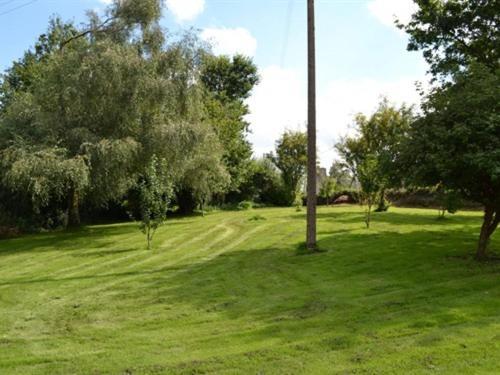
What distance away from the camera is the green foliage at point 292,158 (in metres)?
36.5

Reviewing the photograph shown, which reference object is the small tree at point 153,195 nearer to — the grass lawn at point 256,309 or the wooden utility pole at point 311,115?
the grass lawn at point 256,309

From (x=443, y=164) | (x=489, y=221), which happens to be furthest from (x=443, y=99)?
(x=489, y=221)

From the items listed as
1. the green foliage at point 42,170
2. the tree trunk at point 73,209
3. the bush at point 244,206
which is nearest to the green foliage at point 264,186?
the bush at point 244,206

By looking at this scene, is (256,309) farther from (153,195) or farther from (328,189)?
(328,189)

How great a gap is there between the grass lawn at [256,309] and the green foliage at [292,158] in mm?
22750

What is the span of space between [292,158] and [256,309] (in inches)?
1192

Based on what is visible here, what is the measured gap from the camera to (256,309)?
22.8 feet

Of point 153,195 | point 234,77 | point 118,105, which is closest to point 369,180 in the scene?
point 153,195

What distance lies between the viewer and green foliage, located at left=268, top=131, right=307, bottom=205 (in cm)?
3653

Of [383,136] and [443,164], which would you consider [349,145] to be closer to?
[383,136]

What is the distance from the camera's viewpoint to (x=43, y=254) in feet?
45.0

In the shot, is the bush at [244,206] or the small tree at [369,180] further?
the bush at [244,206]

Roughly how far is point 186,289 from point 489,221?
6790mm

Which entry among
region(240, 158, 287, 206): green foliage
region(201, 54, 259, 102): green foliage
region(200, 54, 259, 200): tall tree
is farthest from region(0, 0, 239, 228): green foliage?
region(201, 54, 259, 102): green foliage
